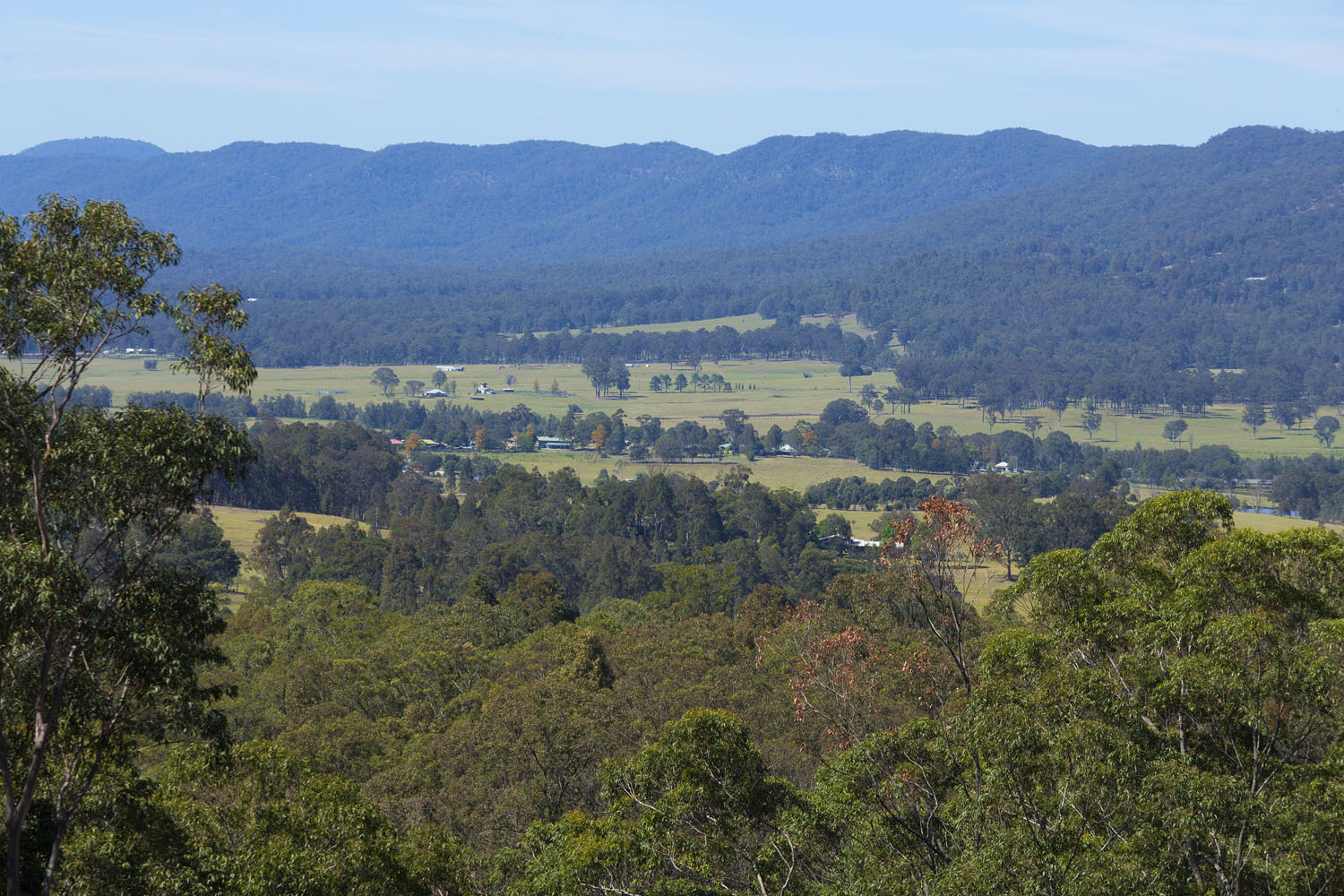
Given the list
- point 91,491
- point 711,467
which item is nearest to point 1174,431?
point 711,467

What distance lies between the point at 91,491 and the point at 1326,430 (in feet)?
546

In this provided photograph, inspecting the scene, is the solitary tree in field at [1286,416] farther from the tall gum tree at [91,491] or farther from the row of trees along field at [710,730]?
the tall gum tree at [91,491]

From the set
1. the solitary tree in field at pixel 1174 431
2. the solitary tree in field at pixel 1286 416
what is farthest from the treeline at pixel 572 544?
the solitary tree in field at pixel 1286 416

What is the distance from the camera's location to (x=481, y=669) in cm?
3741

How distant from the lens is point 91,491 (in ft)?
41.0

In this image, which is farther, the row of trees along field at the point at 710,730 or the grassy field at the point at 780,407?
the grassy field at the point at 780,407

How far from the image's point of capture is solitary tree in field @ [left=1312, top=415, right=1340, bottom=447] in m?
152

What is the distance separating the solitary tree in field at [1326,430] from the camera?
151725 millimetres

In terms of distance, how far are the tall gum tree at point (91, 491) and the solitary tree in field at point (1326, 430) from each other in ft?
523

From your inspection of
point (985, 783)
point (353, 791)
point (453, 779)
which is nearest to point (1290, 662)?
point (985, 783)

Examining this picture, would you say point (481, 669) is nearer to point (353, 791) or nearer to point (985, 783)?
point (353, 791)

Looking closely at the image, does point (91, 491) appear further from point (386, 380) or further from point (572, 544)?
point (386, 380)

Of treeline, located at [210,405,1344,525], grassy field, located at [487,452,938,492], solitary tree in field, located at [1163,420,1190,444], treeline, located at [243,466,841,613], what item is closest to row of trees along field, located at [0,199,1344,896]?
treeline, located at [243,466,841,613]

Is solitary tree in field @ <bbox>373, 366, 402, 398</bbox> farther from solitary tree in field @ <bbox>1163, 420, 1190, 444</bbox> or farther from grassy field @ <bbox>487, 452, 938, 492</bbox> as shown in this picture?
solitary tree in field @ <bbox>1163, 420, 1190, 444</bbox>
